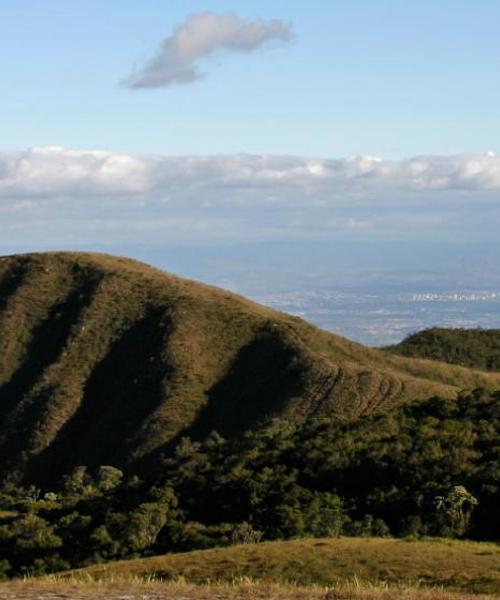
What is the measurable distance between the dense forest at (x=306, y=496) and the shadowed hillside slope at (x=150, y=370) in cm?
2606

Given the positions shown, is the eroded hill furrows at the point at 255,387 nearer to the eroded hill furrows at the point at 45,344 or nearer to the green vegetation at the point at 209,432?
the green vegetation at the point at 209,432

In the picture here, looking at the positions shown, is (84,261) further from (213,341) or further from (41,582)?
(41,582)

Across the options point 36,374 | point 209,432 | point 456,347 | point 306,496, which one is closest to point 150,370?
point 36,374

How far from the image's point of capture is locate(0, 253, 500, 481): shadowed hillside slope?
80625mm

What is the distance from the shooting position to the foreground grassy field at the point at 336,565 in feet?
76.0

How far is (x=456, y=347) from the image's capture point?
11250 centimetres

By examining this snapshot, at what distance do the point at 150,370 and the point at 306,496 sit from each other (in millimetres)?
50610

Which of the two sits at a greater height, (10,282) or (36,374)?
(10,282)

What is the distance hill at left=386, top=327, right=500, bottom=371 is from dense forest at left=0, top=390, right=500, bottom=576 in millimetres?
57799

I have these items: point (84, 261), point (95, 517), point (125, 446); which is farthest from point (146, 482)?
point (84, 261)

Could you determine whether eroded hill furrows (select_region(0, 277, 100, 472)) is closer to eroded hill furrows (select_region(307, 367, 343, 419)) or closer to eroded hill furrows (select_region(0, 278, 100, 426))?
eroded hill furrows (select_region(0, 278, 100, 426))

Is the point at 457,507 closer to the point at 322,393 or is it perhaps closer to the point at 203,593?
the point at 203,593

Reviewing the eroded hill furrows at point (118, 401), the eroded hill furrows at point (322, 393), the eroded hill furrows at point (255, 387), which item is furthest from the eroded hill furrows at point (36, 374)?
the eroded hill furrows at point (322, 393)

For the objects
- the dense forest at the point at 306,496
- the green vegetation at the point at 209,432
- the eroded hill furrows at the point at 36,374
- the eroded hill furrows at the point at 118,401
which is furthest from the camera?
the eroded hill furrows at the point at 36,374
